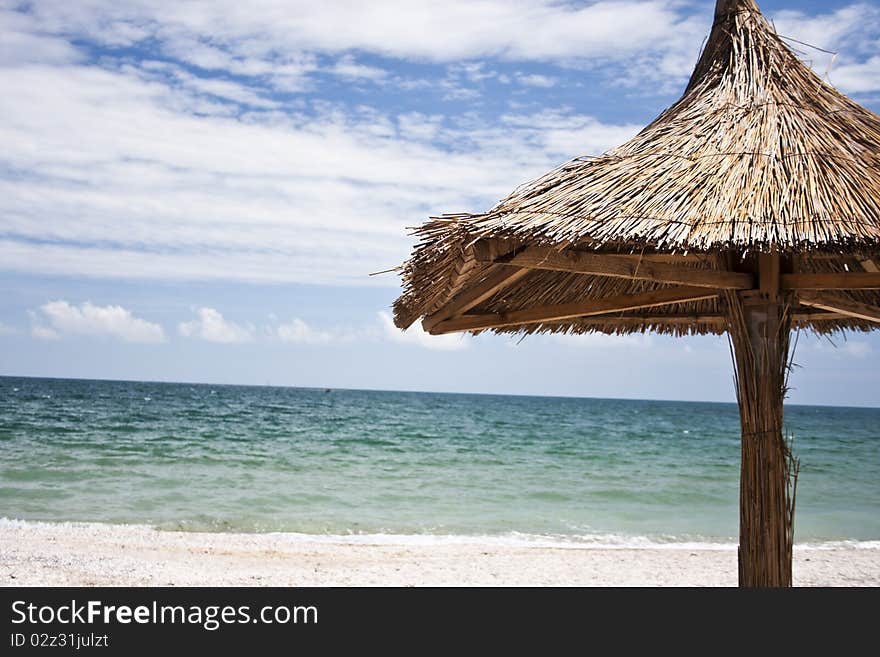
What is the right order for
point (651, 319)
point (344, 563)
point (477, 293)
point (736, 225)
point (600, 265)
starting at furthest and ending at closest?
point (344, 563), point (651, 319), point (477, 293), point (600, 265), point (736, 225)

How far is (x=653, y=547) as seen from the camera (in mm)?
8141

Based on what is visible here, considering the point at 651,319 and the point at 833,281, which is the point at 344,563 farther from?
the point at 833,281

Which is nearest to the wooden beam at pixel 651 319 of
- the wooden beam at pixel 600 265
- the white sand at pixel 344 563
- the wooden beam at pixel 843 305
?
the wooden beam at pixel 843 305

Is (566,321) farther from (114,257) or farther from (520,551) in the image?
(114,257)

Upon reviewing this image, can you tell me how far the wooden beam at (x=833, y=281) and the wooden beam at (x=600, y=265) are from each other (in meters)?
0.35

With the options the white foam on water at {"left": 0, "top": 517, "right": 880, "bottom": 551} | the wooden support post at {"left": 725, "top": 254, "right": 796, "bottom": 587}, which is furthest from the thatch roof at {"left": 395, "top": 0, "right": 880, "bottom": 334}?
the white foam on water at {"left": 0, "top": 517, "right": 880, "bottom": 551}

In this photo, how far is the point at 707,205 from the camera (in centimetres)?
255

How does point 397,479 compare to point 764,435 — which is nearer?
point 764,435

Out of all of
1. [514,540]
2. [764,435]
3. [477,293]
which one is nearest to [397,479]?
[514,540]

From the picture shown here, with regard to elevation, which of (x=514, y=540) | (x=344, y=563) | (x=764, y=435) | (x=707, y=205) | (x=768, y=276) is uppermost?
(x=707, y=205)

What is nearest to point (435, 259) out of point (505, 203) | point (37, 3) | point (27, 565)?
point (505, 203)

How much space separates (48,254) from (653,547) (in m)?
28.0
